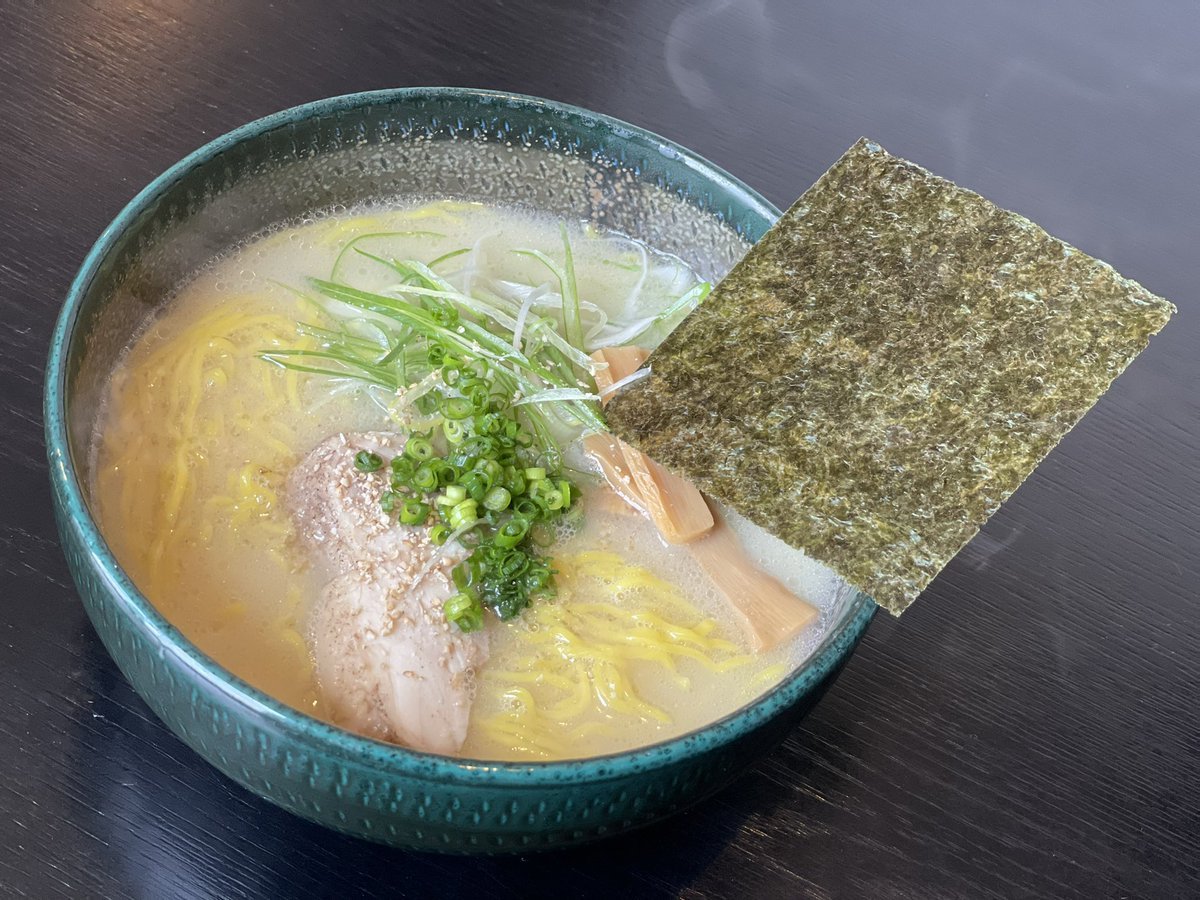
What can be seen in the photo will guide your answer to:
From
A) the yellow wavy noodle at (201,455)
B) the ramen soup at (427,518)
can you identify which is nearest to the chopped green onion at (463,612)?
the ramen soup at (427,518)

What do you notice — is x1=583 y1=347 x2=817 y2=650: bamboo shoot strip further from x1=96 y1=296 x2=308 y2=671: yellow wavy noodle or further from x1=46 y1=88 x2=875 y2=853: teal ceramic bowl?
x1=96 y1=296 x2=308 y2=671: yellow wavy noodle

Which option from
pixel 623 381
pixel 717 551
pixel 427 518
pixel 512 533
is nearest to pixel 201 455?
pixel 427 518

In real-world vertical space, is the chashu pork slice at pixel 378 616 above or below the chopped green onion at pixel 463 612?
below

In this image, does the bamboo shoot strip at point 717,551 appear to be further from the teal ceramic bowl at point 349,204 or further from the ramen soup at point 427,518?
the teal ceramic bowl at point 349,204

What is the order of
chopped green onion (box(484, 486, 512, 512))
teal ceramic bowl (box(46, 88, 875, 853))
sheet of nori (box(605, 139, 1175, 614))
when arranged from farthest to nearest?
chopped green onion (box(484, 486, 512, 512)), sheet of nori (box(605, 139, 1175, 614)), teal ceramic bowl (box(46, 88, 875, 853))

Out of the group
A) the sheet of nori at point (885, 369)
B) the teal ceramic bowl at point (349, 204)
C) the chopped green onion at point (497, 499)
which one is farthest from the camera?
the chopped green onion at point (497, 499)

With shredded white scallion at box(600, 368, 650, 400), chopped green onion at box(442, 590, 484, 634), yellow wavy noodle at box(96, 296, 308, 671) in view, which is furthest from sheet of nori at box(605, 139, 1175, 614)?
yellow wavy noodle at box(96, 296, 308, 671)
